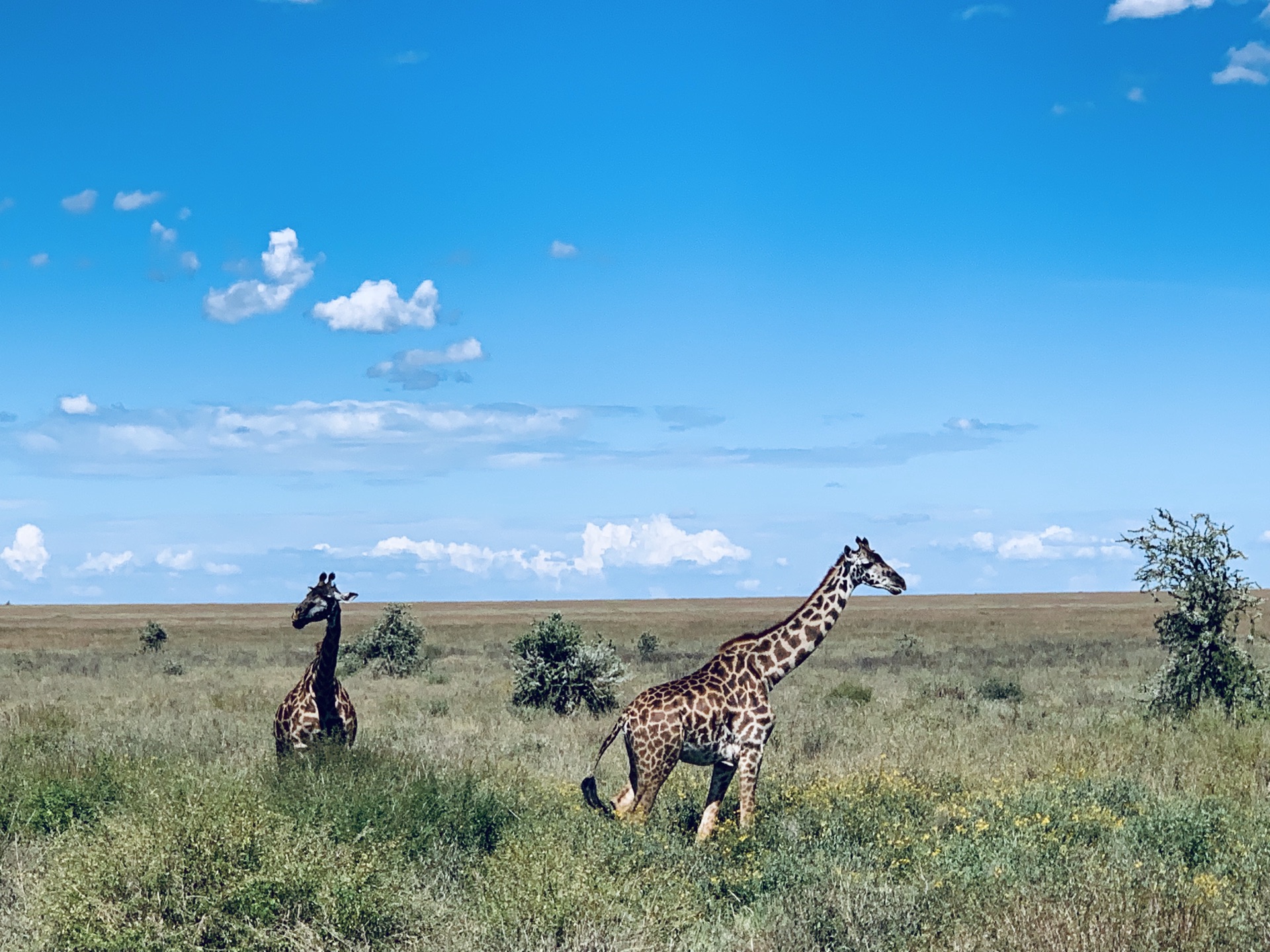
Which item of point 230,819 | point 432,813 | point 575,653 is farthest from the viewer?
point 575,653

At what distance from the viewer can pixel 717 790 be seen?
34.1 ft

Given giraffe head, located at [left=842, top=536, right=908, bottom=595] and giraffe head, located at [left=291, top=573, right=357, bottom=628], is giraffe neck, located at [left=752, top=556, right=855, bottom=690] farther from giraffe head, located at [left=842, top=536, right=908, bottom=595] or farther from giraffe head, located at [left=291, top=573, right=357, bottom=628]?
giraffe head, located at [left=291, top=573, right=357, bottom=628]

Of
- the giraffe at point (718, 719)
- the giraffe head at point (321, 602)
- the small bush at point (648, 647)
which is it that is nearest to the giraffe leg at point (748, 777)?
the giraffe at point (718, 719)

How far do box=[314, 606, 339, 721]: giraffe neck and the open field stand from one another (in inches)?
34.6

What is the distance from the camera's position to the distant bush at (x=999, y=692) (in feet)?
86.5

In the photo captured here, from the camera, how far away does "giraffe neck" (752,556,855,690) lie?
10.8 meters

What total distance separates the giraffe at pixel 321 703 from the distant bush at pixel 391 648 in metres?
22.6

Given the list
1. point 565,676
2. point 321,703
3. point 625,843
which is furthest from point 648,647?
point 625,843

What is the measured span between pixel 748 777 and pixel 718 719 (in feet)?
1.84

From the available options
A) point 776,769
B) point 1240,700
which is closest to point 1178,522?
point 1240,700

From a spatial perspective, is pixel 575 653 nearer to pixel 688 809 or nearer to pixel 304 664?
pixel 688 809

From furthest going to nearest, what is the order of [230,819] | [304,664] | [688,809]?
[304,664], [688,809], [230,819]

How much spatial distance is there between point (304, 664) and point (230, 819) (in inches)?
1338

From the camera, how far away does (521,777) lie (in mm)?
12672
